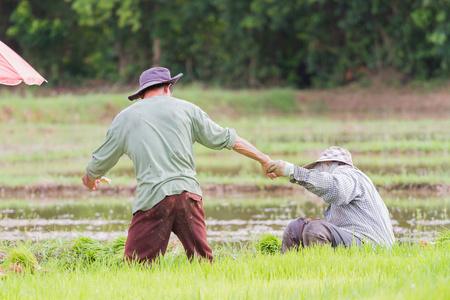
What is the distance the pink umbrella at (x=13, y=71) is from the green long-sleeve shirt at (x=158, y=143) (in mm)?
1237

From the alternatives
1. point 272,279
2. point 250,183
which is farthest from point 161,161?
point 250,183

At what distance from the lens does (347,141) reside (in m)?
18.9

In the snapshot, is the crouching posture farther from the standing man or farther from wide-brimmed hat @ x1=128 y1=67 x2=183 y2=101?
wide-brimmed hat @ x1=128 y1=67 x2=183 y2=101

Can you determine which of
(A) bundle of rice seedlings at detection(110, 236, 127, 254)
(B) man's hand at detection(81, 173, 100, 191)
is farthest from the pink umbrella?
(A) bundle of rice seedlings at detection(110, 236, 127, 254)

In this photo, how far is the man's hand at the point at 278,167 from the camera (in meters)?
6.02

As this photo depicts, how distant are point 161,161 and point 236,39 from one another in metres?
33.0

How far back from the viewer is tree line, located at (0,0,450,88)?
33375 millimetres

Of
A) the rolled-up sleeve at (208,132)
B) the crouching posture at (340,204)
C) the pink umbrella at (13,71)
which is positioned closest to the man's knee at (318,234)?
the crouching posture at (340,204)

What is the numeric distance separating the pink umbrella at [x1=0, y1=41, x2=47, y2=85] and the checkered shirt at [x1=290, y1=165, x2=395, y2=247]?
2.43m

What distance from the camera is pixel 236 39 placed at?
3803 centimetres

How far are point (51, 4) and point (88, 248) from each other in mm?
36336

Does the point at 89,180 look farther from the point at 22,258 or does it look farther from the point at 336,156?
the point at 336,156

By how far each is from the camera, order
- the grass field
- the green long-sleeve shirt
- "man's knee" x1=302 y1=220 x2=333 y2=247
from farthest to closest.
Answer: "man's knee" x1=302 y1=220 x2=333 y2=247, the green long-sleeve shirt, the grass field

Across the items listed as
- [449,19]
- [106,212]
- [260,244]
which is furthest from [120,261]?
[449,19]
